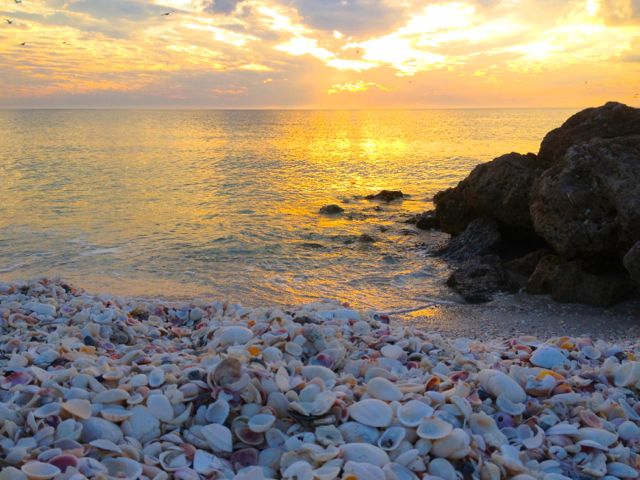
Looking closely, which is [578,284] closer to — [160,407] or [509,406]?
[509,406]

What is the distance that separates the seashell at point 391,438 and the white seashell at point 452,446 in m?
0.17

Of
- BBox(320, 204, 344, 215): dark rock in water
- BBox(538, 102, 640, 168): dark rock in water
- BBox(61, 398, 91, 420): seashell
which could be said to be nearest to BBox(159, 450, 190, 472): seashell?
BBox(61, 398, 91, 420): seashell

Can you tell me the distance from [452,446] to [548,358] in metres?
1.83

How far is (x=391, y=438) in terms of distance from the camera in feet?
9.10

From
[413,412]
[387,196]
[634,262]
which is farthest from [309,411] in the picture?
[387,196]

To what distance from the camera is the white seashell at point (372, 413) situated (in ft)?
9.48

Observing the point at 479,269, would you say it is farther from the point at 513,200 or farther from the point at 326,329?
the point at 326,329

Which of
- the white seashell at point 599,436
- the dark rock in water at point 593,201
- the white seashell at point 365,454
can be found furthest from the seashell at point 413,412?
the dark rock in water at point 593,201

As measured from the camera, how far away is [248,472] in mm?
2572

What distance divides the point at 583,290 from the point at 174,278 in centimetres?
745

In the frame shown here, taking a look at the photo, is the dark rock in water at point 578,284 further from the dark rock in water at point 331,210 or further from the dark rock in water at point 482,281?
the dark rock in water at point 331,210

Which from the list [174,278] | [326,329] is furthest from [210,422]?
[174,278]

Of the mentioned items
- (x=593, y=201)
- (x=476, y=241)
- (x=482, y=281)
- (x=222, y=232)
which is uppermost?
(x=593, y=201)

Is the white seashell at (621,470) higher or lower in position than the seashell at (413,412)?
lower
